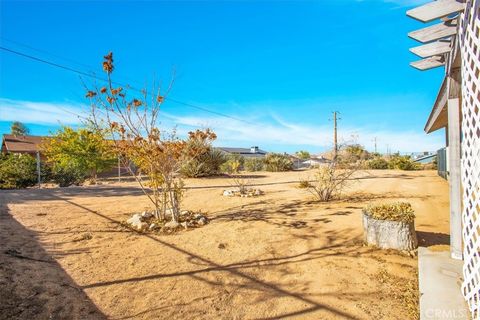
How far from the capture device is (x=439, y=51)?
2.94 metres

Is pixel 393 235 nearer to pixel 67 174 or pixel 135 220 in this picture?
pixel 135 220

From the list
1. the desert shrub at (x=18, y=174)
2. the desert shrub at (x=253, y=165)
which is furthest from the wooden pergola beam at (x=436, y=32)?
the desert shrub at (x=253, y=165)

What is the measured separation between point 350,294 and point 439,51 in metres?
2.79

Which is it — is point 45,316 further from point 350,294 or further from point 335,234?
point 335,234

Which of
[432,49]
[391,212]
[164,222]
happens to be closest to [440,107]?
[432,49]

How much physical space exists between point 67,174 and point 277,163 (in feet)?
46.8

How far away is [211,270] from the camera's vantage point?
3236mm

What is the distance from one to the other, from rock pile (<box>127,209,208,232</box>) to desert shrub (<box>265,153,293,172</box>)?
53.0ft

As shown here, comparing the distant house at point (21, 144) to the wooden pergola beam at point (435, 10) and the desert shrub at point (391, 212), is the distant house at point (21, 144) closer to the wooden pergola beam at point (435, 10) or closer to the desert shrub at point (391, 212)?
the desert shrub at point (391, 212)

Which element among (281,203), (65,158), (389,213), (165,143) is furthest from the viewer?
(65,158)

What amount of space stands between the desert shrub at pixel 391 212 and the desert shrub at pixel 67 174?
47.7ft

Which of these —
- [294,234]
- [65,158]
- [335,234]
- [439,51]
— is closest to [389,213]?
[335,234]

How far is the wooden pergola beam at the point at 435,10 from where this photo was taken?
2.28 m

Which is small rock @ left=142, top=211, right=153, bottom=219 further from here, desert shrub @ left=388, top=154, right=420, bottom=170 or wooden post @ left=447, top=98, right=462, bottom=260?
desert shrub @ left=388, top=154, right=420, bottom=170
